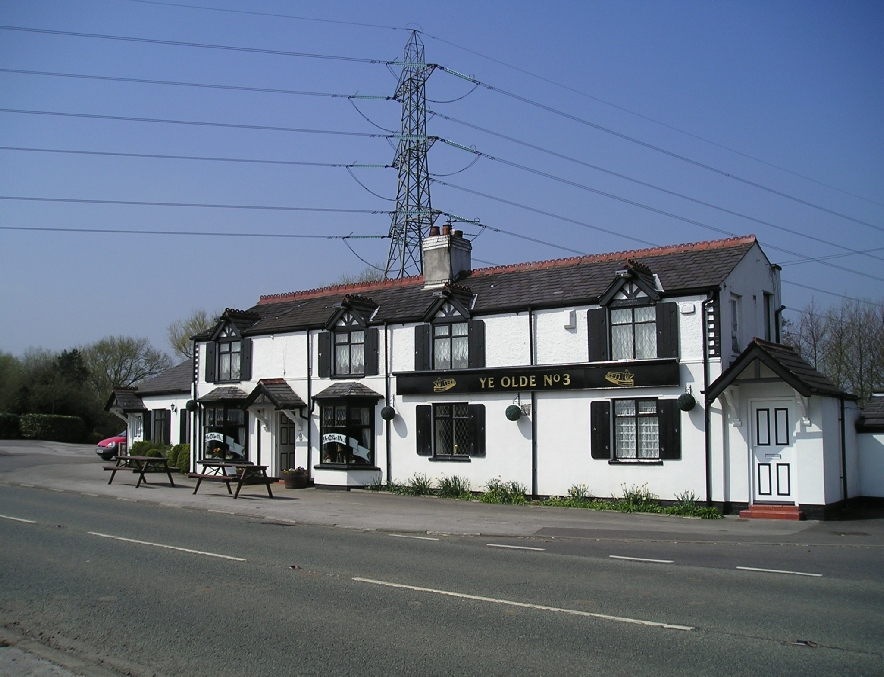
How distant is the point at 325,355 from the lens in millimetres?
25719

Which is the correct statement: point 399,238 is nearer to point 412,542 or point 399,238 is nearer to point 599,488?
point 599,488

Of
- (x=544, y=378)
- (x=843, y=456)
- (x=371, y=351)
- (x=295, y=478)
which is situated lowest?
(x=295, y=478)

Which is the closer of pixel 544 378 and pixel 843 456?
pixel 843 456

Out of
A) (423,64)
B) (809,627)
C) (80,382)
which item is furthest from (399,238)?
(80,382)

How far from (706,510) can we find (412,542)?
7740 mm

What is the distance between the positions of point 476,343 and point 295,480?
24.1 feet

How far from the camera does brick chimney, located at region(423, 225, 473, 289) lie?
25125 mm

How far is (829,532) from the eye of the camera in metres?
15.9

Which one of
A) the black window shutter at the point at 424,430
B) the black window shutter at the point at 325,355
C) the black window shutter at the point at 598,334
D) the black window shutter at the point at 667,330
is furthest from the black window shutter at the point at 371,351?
the black window shutter at the point at 667,330

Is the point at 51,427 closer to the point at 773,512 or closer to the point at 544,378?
the point at 544,378

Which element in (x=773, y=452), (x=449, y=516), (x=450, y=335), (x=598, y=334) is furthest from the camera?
(x=450, y=335)

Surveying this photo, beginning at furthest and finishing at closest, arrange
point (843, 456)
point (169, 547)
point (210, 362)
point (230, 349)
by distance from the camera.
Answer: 1. point (210, 362)
2. point (230, 349)
3. point (843, 456)
4. point (169, 547)

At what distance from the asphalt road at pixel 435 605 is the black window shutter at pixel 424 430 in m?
8.86

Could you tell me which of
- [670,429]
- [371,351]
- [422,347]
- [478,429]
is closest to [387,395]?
[371,351]
